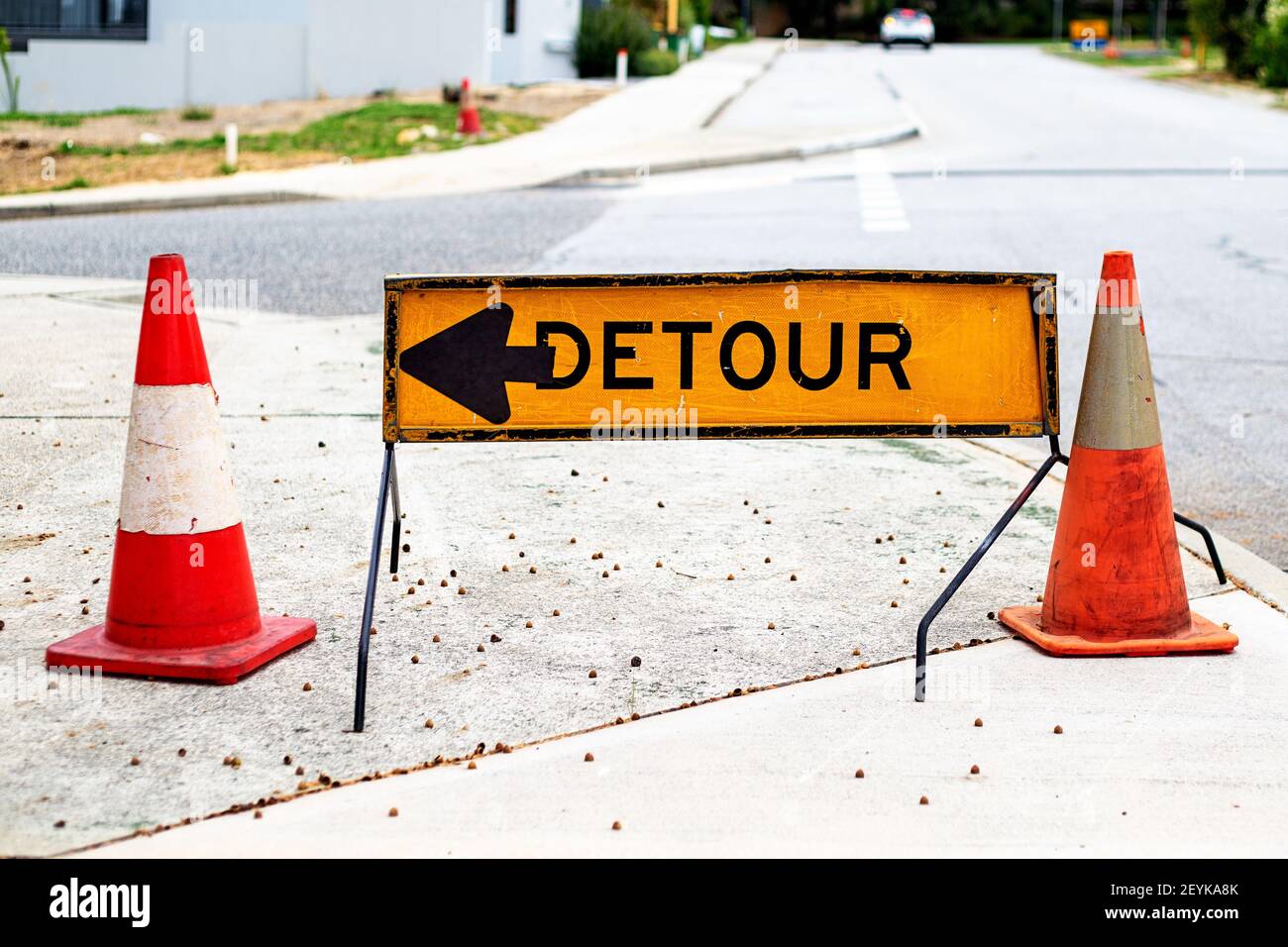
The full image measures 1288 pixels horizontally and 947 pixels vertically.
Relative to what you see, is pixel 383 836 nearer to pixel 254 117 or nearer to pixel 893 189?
pixel 893 189

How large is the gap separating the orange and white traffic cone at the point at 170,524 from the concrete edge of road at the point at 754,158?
14.9 m

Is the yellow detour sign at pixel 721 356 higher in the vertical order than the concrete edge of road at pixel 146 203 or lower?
lower

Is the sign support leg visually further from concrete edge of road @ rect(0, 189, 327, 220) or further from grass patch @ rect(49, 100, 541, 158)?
grass patch @ rect(49, 100, 541, 158)

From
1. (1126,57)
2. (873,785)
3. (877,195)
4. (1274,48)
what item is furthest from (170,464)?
(1126,57)

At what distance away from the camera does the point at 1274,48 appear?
37.2 m

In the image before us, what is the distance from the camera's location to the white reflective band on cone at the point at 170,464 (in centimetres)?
432

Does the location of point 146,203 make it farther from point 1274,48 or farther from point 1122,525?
point 1274,48

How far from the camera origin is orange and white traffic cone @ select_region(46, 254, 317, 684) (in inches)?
170

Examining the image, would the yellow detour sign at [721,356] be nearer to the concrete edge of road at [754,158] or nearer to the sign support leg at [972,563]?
the sign support leg at [972,563]

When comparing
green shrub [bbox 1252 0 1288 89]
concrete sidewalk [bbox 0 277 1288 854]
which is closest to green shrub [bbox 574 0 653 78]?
green shrub [bbox 1252 0 1288 89]

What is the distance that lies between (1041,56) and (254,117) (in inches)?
1486

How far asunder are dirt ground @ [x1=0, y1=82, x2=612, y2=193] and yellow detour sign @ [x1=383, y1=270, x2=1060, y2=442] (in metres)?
15.4

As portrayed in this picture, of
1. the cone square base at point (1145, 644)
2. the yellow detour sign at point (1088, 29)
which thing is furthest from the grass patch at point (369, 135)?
the yellow detour sign at point (1088, 29)

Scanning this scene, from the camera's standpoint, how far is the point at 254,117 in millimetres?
24156
